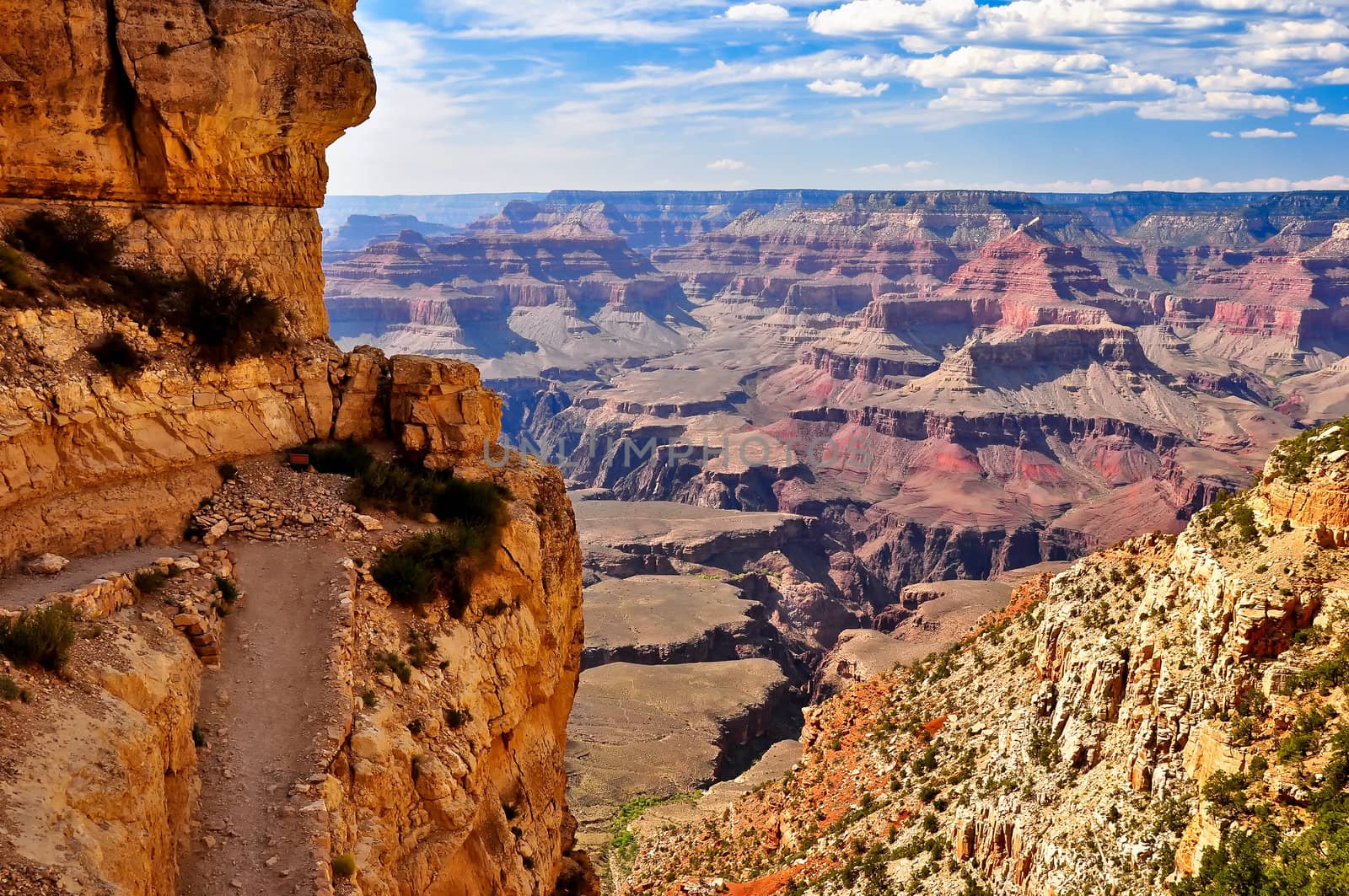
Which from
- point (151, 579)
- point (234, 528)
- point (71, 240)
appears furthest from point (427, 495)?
point (71, 240)

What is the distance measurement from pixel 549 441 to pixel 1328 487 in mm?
152959

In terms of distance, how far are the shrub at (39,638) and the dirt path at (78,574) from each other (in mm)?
863

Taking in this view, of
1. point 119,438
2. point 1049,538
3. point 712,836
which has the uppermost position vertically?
point 119,438

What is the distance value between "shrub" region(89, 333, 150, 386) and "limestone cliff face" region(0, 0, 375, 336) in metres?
2.52

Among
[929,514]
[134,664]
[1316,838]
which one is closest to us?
[134,664]

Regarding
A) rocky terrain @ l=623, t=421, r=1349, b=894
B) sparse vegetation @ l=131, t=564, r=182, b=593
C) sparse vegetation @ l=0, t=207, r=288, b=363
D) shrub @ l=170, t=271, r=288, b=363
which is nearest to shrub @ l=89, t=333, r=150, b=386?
sparse vegetation @ l=0, t=207, r=288, b=363

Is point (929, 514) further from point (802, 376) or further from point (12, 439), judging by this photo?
point (12, 439)

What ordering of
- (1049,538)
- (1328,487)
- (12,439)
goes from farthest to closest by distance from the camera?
1. (1049,538)
2. (1328,487)
3. (12,439)

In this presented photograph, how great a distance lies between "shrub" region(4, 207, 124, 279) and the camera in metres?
16.1

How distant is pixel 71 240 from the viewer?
16375mm

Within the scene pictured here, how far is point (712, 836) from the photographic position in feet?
115

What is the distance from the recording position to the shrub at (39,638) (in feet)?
37.8

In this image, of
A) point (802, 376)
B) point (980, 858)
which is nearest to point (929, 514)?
point (802, 376)

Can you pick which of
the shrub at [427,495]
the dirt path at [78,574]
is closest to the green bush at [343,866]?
the dirt path at [78,574]
